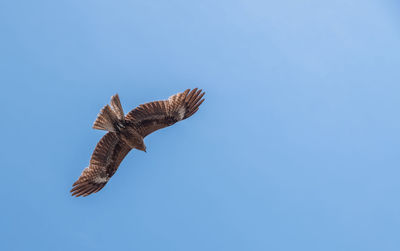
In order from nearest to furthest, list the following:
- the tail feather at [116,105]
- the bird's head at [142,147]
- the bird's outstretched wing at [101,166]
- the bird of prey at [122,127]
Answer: the tail feather at [116,105]
the bird of prey at [122,127]
the bird's head at [142,147]
the bird's outstretched wing at [101,166]

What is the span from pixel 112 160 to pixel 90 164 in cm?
50

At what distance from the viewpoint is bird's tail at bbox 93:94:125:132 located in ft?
32.3

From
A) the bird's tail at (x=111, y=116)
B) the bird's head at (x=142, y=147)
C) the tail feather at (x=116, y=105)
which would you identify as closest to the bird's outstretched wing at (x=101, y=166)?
the bird's head at (x=142, y=147)

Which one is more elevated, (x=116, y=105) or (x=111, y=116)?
(x=116, y=105)

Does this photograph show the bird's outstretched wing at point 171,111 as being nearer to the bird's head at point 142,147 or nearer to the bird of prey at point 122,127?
the bird of prey at point 122,127

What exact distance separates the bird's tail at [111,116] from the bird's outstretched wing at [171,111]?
0.32 meters

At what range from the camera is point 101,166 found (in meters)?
11.2

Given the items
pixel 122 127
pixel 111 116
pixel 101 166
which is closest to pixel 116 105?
pixel 111 116

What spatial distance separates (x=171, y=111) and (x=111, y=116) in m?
1.28

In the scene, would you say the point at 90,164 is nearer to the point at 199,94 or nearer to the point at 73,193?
the point at 73,193

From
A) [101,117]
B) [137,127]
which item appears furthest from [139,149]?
[101,117]

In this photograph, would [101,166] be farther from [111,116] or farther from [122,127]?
[111,116]

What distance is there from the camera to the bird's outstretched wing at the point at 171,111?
10406mm

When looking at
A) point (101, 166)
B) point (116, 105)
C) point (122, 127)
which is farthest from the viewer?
point (101, 166)
